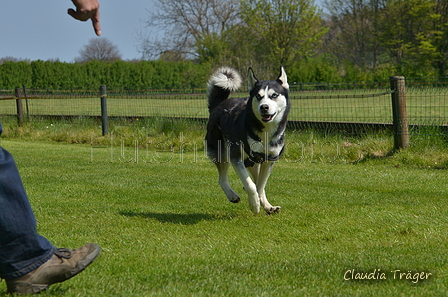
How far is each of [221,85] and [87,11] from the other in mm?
3530

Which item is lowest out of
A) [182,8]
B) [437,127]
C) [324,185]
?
[324,185]

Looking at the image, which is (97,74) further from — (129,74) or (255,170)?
(255,170)

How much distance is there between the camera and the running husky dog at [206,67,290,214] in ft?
16.9

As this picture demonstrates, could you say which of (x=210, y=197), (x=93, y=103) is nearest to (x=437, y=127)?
(x=210, y=197)

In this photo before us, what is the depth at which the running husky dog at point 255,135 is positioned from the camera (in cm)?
516

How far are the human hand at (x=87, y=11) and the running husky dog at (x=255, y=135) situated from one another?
2570mm

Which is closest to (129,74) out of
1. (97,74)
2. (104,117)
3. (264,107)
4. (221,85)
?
(97,74)

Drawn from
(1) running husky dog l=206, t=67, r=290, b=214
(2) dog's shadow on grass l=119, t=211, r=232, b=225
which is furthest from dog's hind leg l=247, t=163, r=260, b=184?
(2) dog's shadow on grass l=119, t=211, r=232, b=225

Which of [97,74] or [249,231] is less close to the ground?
[97,74]

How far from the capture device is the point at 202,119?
12.6 meters

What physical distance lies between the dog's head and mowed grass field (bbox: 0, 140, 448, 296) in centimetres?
100

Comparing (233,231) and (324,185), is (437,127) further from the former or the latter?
(233,231)

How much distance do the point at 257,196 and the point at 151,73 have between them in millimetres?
32134

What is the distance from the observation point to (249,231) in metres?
4.58
